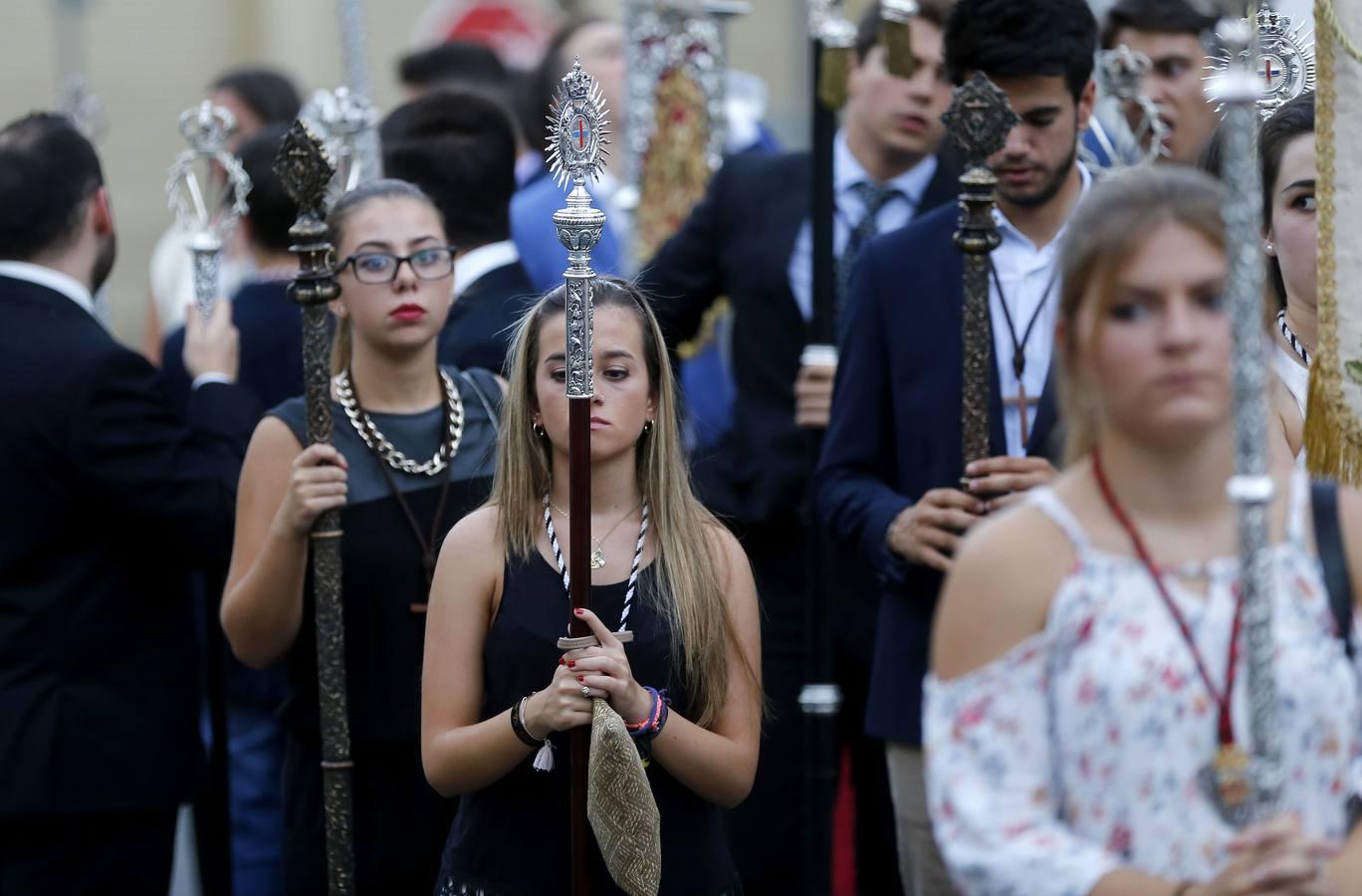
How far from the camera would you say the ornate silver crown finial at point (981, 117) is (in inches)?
150

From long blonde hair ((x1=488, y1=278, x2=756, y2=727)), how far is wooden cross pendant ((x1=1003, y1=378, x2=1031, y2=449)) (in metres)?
0.68

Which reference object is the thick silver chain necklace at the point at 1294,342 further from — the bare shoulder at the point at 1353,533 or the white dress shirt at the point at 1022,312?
the bare shoulder at the point at 1353,533

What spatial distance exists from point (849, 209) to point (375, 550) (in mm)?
1893

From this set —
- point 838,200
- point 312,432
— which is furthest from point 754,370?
point 312,432

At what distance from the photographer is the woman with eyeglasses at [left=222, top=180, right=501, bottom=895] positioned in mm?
4172

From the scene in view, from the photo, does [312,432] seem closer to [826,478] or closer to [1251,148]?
[826,478]

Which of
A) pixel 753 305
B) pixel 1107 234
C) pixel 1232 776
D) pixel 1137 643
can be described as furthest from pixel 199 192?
pixel 1232 776

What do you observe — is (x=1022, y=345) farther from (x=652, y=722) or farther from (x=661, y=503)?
(x=652, y=722)

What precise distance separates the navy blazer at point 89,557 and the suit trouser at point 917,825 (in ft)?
5.15

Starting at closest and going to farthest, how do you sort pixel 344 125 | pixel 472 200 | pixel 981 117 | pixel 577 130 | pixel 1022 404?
pixel 577 130 → pixel 981 117 → pixel 1022 404 → pixel 472 200 → pixel 344 125

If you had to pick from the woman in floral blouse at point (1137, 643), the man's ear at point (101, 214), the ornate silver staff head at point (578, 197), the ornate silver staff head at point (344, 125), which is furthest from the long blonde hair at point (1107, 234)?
the ornate silver staff head at point (344, 125)

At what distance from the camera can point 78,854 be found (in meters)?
4.48

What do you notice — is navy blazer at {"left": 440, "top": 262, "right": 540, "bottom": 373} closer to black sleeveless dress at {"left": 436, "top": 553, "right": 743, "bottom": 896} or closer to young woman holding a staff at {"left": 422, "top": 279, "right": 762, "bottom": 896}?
young woman holding a staff at {"left": 422, "top": 279, "right": 762, "bottom": 896}

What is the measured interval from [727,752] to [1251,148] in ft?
4.99
